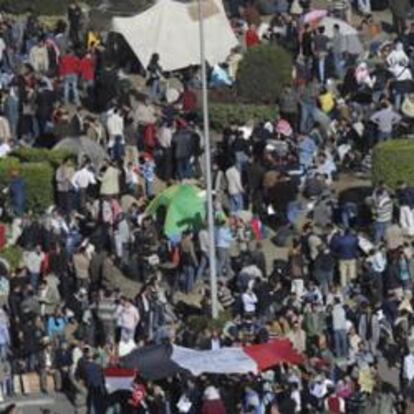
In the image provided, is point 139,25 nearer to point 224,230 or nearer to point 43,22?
point 43,22

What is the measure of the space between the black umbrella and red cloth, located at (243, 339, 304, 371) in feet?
3.79

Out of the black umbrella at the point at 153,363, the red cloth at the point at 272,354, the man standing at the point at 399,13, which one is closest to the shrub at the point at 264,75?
the man standing at the point at 399,13

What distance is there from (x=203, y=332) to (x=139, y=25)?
15615 millimetres

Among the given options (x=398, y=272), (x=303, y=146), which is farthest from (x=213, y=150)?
(x=398, y=272)

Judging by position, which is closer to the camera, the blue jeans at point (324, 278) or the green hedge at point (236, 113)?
the blue jeans at point (324, 278)

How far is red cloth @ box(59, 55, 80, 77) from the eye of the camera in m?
68.6

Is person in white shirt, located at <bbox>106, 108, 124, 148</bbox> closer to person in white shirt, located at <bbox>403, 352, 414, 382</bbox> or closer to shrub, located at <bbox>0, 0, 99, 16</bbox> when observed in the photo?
shrub, located at <bbox>0, 0, 99, 16</bbox>

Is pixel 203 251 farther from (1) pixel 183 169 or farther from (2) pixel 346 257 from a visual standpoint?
(1) pixel 183 169

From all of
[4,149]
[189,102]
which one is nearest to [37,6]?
[189,102]

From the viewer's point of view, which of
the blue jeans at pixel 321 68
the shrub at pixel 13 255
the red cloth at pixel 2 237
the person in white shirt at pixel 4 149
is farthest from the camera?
the blue jeans at pixel 321 68

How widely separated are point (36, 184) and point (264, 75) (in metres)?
6.37

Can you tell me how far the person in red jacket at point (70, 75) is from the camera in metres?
68.2

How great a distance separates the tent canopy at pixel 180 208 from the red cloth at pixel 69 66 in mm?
6249

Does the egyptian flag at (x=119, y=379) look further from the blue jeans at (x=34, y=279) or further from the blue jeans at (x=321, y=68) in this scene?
the blue jeans at (x=321, y=68)
